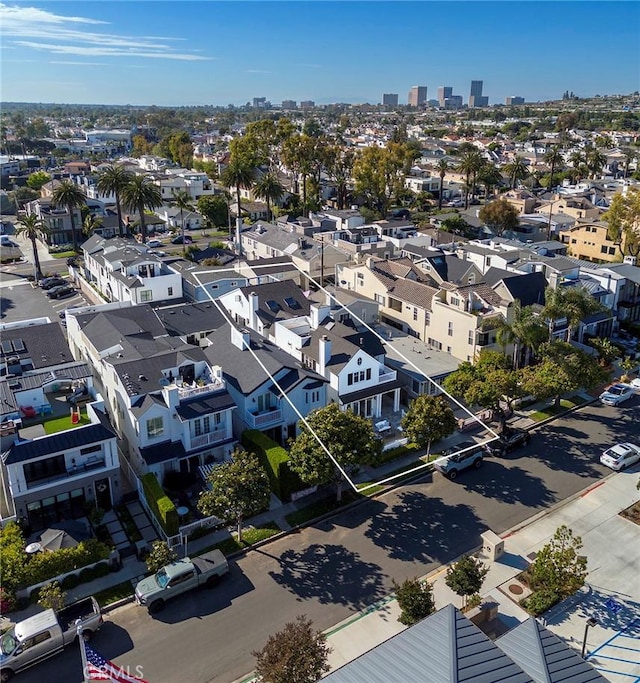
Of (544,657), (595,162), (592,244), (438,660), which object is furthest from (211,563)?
(595,162)

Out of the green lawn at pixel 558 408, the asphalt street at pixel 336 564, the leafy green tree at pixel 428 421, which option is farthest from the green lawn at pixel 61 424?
the green lawn at pixel 558 408

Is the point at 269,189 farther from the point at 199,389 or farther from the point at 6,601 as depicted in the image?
the point at 6,601

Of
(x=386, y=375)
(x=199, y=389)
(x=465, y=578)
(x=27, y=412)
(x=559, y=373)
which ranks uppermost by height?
(x=199, y=389)

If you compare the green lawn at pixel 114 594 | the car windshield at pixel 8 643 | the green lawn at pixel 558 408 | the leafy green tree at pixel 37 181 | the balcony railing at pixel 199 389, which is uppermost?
the leafy green tree at pixel 37 181

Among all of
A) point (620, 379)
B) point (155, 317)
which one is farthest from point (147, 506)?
point (620, 379)

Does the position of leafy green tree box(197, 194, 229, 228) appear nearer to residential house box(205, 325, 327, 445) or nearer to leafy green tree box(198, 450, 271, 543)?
residential house box(205, 325, 327, 445)

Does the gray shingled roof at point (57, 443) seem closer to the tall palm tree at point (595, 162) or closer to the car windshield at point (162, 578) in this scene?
the car windshield at point (162, 578)
